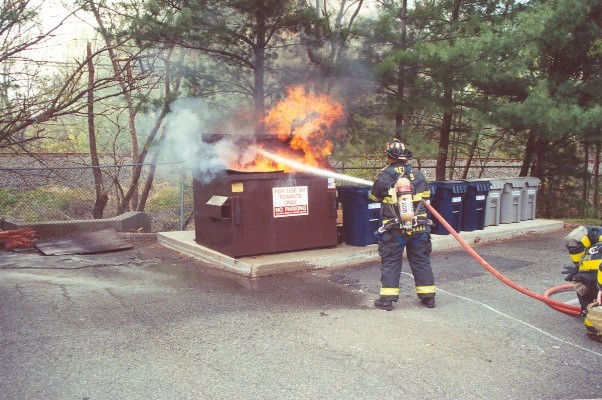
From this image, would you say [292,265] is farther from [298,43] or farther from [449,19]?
[449,19]

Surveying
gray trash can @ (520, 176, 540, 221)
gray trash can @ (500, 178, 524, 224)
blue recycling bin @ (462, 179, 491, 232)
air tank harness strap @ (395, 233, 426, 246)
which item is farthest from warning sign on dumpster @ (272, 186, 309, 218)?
gray trash can @ (520, 176, 540, 221)

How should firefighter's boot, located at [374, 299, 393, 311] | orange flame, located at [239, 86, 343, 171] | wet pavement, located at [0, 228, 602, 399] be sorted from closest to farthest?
wet pavement, located at [0, 228, 602, 399] → firefighter's boot, located at [374, 299, 393, 311] → orange flame, located at [239, 86, 343, 171]

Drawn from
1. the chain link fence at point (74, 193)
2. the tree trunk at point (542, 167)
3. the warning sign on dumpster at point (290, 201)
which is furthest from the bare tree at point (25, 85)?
A: the tree trunk at point (542, 167)

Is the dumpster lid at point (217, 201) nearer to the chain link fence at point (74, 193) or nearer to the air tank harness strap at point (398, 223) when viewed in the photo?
the air tank harness strap at point (398, 223)

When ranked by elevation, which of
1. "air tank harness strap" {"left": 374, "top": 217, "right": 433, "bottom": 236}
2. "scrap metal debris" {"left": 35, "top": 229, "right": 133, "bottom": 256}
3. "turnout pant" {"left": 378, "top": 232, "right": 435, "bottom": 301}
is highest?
"air tank harness strap" {"left": 374, "top": 217, "right": 433, "bottom": 236}

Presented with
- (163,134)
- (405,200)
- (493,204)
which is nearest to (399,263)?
(405,200)

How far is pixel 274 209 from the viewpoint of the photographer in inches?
289

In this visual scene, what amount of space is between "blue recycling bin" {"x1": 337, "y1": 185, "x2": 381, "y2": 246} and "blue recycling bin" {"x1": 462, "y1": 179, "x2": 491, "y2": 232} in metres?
2.38

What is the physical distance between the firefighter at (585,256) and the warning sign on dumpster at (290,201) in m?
3.86

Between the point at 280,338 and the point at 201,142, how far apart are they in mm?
4929

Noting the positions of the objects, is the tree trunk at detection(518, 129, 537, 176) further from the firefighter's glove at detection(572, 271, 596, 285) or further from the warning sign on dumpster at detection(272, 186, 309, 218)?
the firefighter's glove at detection(572, 271, 596, 285)

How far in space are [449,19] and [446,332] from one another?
903 centimetres

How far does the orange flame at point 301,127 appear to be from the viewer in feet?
25.7

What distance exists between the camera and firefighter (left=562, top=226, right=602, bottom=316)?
4328 millimetres
